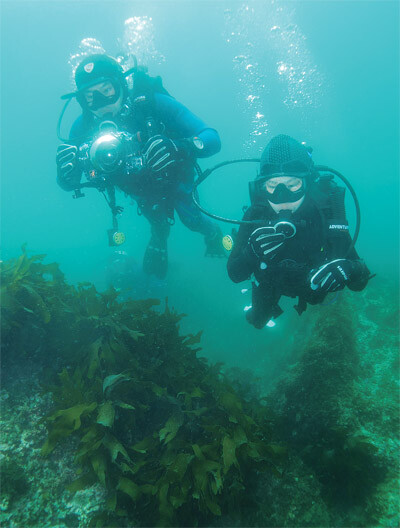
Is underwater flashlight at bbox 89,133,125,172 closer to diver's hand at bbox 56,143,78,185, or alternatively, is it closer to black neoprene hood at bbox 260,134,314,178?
diver's hand at bbox 56,143,78,185

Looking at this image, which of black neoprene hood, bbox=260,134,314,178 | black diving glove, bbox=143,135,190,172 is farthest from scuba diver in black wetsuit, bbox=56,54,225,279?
black neoprene hood, bbox=260,134,314,178

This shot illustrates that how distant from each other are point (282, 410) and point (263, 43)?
5218cm

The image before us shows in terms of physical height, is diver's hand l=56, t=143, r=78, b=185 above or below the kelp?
above

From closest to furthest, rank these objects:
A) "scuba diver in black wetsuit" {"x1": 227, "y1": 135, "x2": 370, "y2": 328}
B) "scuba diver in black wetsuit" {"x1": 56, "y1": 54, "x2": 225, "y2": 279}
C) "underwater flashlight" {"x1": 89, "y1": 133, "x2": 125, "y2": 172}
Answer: "scuba diver in black wetsuit" {"x1": 227, "y1": 135, "x2": 370, "y2": 328} → "underwater flashlight" {"x1": 89, "y1": 133, "x2": 125, "y2": 172} → "scuba diver in black wetsuit" {"x1": 56, "y1": 54, "x2": 225, "y2": 279}

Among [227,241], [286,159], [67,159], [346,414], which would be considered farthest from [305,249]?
[67,159]

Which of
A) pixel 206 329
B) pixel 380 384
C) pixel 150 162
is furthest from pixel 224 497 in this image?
pixel 206 329

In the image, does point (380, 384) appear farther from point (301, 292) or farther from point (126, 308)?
point (126, 308)

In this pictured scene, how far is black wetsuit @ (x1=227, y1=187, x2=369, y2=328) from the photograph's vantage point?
3361 mm

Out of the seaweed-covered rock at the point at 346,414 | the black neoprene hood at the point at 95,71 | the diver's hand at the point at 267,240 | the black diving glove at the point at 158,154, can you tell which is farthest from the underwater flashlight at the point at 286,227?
the black neoprene hood at the point at 95,71

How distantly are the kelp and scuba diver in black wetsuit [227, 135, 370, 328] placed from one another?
1.62 m

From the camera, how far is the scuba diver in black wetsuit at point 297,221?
332cm

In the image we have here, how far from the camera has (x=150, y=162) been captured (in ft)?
14.2

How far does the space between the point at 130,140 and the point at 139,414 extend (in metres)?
4.32

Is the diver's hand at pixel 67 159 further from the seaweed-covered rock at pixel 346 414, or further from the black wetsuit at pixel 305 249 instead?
the seaweed-covered rock at pixel 346 414
